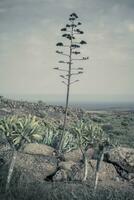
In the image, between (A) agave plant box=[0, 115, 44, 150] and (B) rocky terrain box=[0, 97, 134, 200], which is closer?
(B) rocky terrain box=[0, 97, 134, 200]

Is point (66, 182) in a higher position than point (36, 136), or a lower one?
lower

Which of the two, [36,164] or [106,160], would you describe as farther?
[106,160]

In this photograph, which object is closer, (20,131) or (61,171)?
(20,131)

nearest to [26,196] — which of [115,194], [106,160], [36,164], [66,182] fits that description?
[115,194]

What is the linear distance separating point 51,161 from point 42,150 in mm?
2351

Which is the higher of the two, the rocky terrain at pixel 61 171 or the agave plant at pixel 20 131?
the agave plant at pixel 20 131

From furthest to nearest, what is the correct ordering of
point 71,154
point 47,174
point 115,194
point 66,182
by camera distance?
1. point 71,154
2. point 47,174
3. point 66,182
4. point 115,194

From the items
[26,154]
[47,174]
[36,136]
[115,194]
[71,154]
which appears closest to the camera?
[115,194]

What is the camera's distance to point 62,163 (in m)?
24.5

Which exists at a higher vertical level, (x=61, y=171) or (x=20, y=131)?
(x=20, y=131)

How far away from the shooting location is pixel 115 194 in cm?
1714

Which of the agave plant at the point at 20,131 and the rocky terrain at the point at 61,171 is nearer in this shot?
the rocky terrain at the point at 61,171

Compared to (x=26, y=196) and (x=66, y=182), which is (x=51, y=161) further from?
(x=26, y=196)

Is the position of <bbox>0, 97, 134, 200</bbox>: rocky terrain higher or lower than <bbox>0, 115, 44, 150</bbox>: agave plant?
lower
